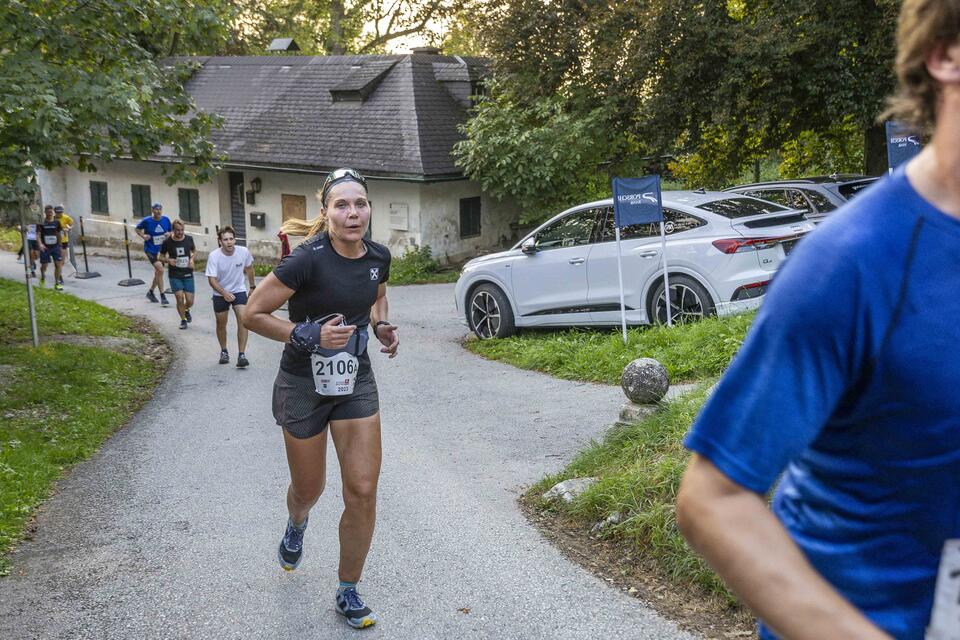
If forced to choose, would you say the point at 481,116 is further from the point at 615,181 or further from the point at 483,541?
the point at 483,541

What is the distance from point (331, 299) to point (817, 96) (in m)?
17.3

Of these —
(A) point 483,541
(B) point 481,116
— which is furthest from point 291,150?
(A) point 483,541

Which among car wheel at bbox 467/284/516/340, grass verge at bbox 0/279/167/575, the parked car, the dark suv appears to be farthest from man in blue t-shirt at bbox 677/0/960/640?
the dark suv

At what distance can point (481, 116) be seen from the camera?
2419 cm

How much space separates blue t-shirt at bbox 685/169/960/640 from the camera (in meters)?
1.23

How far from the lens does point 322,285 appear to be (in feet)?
16.1

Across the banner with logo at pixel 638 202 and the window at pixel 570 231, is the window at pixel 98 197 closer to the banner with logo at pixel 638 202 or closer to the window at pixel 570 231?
the window at pixel 570 231

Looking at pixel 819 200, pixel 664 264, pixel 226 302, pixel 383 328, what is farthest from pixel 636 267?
pixel 383 328

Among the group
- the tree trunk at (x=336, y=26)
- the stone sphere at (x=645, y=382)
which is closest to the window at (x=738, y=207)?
the stone sphere at (x=645, y=382)

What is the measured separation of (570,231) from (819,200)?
4.84m

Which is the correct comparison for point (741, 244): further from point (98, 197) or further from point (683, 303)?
point (98, 197)

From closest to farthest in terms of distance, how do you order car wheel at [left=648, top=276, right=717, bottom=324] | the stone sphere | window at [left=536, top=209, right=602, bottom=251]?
the stone sphere < car wheel at [left=648, top=276, right=717, bottom=324] < window at [left=536, top=209, right=602, bottom=251]

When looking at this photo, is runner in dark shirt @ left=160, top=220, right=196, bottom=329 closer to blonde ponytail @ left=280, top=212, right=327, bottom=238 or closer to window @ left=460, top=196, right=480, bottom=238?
window @ left=460, top=196, right=480, bottom=238

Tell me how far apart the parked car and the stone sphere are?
4.86 meters
